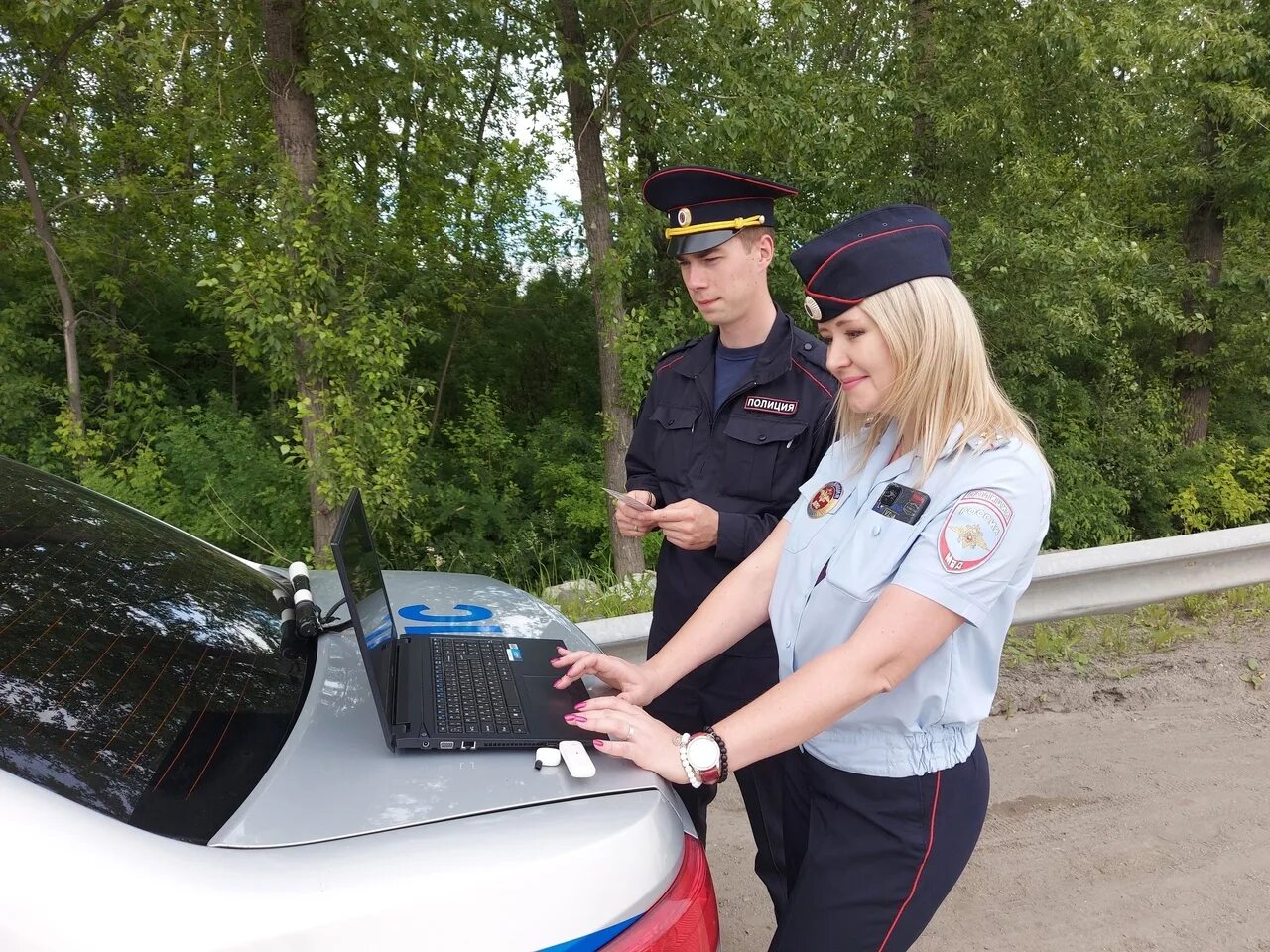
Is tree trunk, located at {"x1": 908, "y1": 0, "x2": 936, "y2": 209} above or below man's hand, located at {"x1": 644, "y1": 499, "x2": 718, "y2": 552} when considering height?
above

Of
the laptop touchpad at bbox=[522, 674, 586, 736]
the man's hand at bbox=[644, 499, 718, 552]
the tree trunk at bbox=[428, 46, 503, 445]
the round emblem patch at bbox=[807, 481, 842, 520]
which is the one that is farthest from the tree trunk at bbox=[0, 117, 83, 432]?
the round emblem patch at bbox=[807, 481, 842, 520]

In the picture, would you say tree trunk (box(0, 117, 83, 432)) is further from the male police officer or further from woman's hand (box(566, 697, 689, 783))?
woman's hand (box(566, 697, 689, 783))

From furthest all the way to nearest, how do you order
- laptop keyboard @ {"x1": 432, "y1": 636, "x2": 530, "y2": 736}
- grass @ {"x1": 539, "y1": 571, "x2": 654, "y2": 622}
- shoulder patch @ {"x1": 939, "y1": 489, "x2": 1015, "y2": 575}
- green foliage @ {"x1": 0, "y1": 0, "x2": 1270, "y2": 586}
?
green foliage @ {"x1": 0, "y1": 0, "x2": 1270, "y2": 586}
grass @ {"x1": 539, "y1": 571, "x2": 654, "y2": 622}
laptop keyboard @ {"x1": 432, "y1": 636, "x2": 530, "y2": 736}
shoulder patch @ {"x1": 939, "y1": 489, "x2": 1015, "y2": 575}

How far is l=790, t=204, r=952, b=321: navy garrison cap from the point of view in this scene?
1.40 meters

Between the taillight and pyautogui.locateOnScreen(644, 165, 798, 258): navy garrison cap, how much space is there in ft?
5.03

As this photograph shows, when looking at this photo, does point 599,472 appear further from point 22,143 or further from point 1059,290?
point 22,143

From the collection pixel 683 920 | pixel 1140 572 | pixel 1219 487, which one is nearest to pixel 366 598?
pixel 683 920

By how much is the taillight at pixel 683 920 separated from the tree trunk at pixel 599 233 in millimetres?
4985

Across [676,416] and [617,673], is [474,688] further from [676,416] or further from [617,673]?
[676,416]

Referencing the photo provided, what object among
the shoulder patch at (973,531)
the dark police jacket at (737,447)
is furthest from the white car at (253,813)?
the dark police jacket at (737,447)

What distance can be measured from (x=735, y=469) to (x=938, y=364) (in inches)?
41.6

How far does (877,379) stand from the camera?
1460 mm


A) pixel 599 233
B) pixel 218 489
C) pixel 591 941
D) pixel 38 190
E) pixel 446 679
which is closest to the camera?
pixel 591 941

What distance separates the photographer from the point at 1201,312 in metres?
10.1
